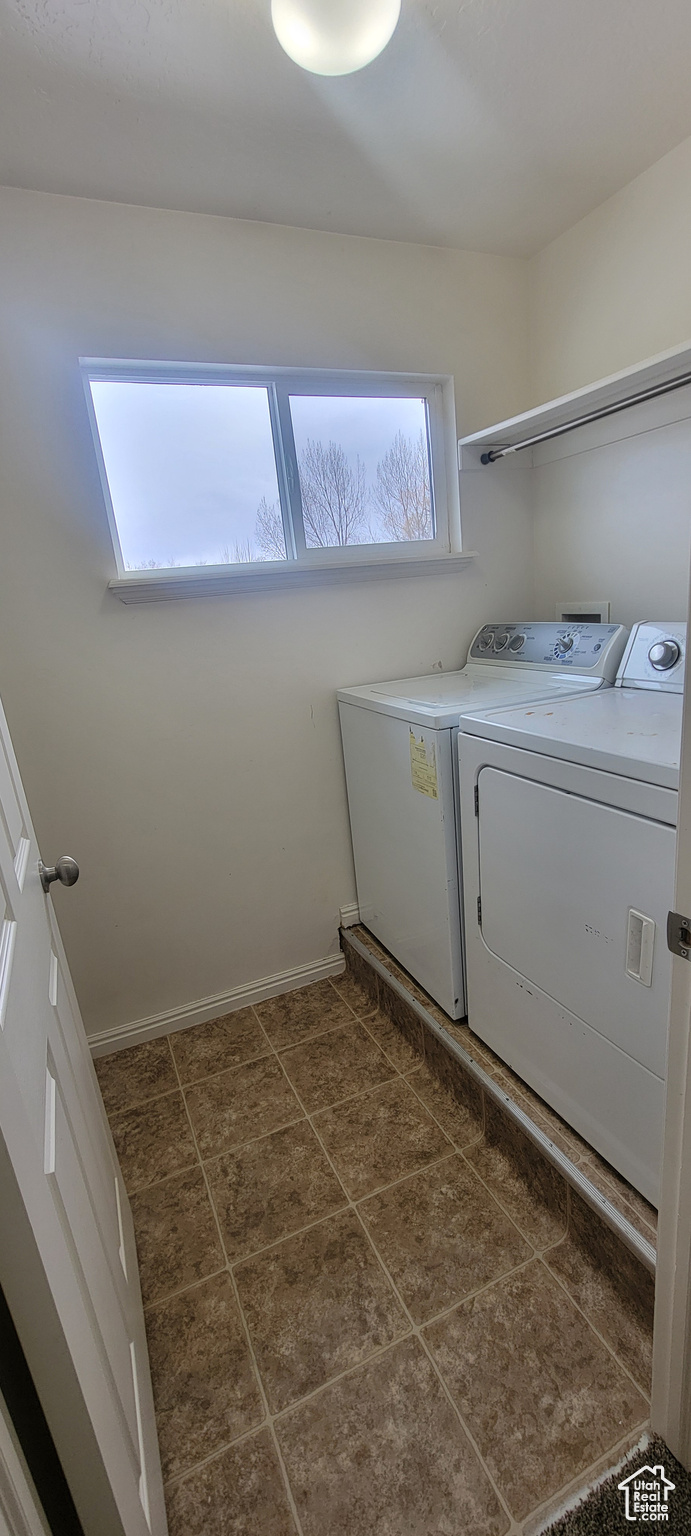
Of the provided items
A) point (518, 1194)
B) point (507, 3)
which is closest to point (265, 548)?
point (507, 3)

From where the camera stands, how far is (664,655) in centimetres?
152

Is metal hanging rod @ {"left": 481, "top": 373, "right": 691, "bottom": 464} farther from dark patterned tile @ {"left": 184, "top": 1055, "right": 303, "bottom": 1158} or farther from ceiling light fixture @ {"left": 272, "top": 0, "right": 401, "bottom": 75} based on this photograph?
dark patterned tile @ {"left": 184, "top": 1055, "right": 303, "bottom": 1158}

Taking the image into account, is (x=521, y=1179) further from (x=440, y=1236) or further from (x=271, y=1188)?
(x=271, y=1188)

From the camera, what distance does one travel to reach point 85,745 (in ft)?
5.78

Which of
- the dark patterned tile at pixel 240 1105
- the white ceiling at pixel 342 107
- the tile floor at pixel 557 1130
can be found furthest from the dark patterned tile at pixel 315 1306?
the white ceiling at pixel 342 107

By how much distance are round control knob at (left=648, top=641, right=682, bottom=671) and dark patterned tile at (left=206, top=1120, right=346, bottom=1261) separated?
151 centimetres

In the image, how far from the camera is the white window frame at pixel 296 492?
1692 mm

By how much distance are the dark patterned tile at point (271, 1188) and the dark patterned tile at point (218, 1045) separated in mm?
336

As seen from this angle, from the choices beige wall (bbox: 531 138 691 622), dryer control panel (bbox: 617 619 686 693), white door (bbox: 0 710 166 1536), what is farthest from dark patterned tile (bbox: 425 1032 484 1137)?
beige wall (bbox: 531 138 691 622)

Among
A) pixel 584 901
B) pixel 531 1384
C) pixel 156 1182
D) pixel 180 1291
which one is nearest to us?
pixel 531 1384

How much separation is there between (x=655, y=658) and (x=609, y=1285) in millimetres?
1373

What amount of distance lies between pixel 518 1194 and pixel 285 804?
4.15 ft

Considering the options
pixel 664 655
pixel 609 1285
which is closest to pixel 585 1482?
pixel 609 1285

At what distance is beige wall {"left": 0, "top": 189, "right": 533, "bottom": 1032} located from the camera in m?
1.57
